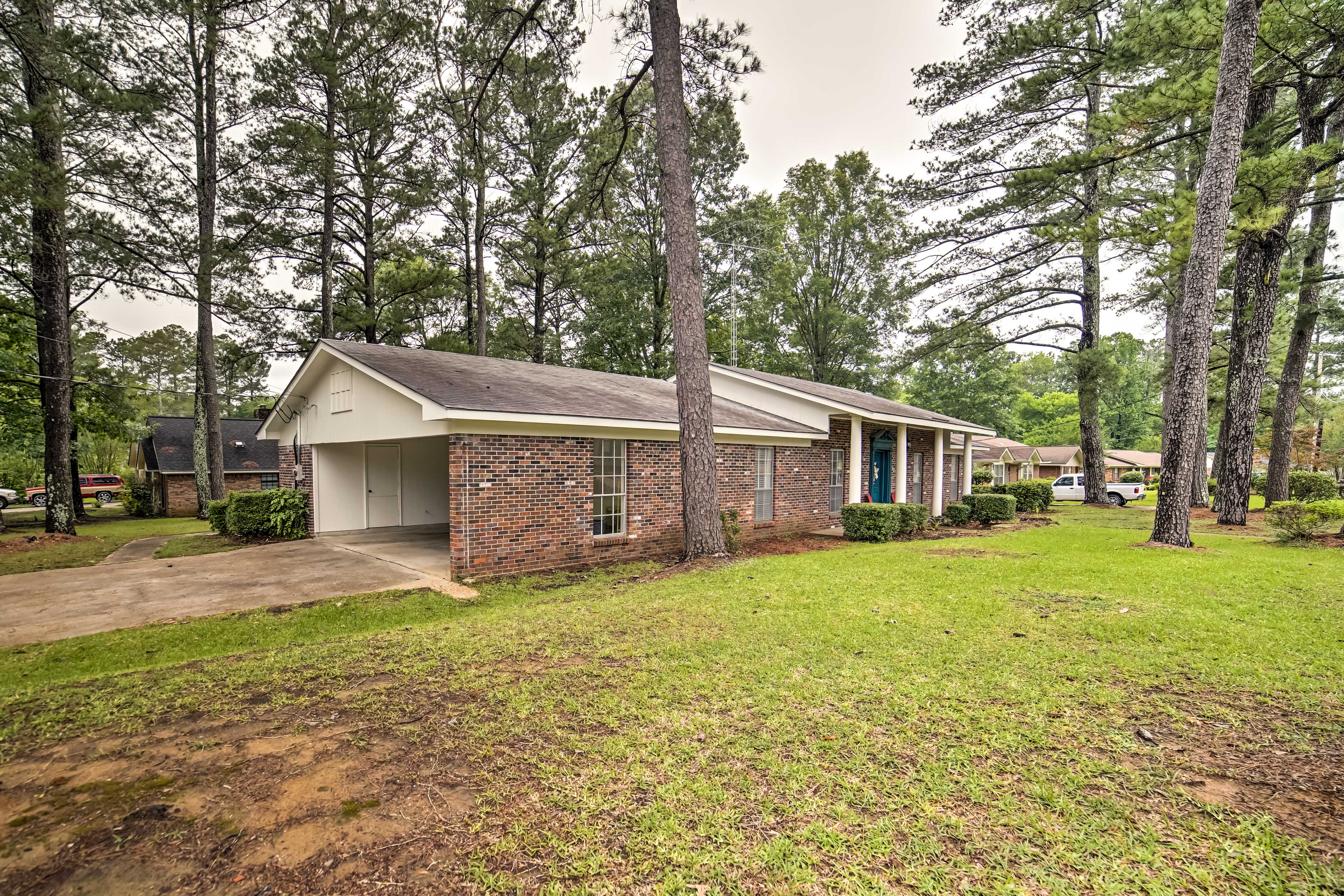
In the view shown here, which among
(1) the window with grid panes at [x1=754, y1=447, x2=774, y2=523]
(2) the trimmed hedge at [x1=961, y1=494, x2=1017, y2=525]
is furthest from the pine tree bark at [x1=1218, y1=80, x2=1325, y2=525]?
(1) the window with grid panes at [x1=754, y1=447, x2=774, y2=523]

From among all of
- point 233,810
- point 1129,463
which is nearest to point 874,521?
point 233,810

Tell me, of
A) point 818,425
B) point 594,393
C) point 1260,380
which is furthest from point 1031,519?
point 594,393

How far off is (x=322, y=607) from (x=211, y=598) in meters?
1.72

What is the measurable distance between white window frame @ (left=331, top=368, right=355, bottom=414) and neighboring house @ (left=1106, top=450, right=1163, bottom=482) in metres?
51.9

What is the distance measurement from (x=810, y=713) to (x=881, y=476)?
14.4 meters

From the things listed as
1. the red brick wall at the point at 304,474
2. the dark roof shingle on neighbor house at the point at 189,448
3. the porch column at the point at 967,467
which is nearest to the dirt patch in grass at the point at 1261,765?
the red brick wall at the point at 304,474

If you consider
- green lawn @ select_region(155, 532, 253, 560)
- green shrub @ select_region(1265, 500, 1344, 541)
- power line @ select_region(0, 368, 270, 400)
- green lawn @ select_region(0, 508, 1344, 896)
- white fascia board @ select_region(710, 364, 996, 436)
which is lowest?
green lawn @ select_region(155, 532, 253, 560)

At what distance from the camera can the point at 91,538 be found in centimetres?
1370

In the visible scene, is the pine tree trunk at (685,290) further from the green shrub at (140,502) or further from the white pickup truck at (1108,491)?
the green shrub at (140,502)

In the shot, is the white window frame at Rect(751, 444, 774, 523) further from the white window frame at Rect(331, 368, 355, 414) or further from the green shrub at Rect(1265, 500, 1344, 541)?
the green shrub at Rect(1265, 500, 1344, 541)

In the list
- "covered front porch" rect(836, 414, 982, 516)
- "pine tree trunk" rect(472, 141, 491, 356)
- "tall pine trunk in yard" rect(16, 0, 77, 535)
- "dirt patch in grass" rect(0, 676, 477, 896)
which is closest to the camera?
"dirt patch in grass" rect(0, 676, 477, 896)

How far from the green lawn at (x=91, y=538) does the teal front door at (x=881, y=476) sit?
57.7 feet

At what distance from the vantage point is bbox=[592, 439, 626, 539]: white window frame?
978cm

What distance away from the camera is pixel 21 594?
24.1ft
